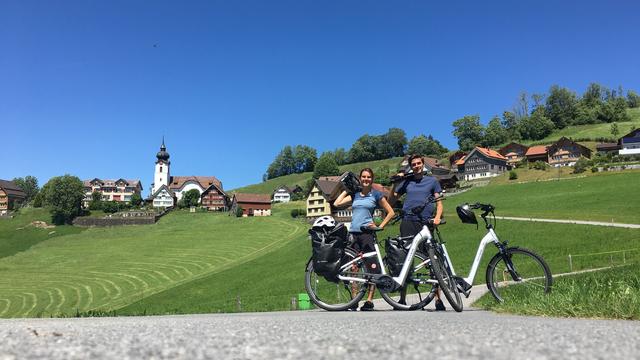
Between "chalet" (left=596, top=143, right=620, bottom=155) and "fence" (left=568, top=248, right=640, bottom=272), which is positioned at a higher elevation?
"chalet" (left=596, top=143, right=620, bottom=155)

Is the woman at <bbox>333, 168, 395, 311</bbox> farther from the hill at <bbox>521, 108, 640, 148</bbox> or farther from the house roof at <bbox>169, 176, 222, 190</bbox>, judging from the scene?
the house roof at <bbox>169, 176, 222, 190</bbox>

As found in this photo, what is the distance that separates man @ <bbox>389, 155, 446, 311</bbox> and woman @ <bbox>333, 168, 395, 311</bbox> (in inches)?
10.9

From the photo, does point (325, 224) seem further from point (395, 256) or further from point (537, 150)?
point (537, 150)

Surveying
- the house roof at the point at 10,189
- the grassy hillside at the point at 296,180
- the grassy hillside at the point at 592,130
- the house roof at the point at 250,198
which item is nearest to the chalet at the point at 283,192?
the grassy hillside at the point at 296,180

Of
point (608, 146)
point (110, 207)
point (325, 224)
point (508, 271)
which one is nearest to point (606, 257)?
point (508, 271)

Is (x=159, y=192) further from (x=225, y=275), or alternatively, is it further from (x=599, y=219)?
(x=599, y=219)

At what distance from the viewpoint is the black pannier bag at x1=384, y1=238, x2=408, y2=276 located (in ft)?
23.9

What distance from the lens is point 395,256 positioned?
24.0 feet

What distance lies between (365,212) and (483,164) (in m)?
119

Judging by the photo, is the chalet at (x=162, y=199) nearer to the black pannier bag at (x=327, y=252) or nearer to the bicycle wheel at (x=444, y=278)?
the black pannier bag at (x=327, y=252)

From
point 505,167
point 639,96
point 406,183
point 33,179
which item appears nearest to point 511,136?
point 505,167

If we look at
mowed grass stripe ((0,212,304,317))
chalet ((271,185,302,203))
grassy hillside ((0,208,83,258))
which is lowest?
mowed grass stripe ((0,212,304,317))

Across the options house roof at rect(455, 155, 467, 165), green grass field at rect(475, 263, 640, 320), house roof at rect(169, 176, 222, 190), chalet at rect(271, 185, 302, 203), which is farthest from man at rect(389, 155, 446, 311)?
house roof at rect(169, 176, 222, 190)

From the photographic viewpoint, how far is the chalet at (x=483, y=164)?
117 m
